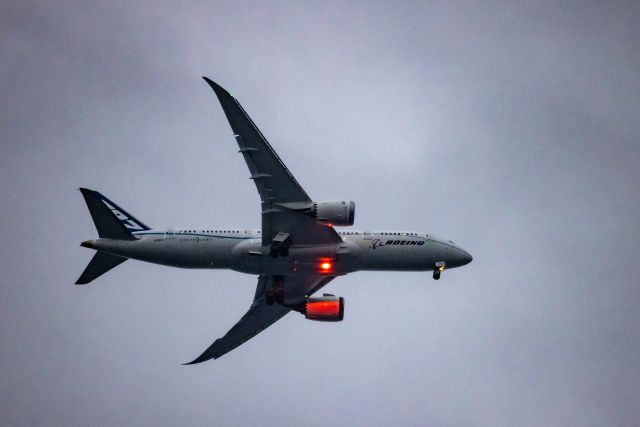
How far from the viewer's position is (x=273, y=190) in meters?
46.6

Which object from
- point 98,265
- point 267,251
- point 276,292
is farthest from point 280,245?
point 98,265

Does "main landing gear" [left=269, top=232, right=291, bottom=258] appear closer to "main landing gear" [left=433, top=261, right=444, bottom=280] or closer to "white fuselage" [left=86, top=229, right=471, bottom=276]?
"white fuselage" [left=86, top=229, right=471, bottom=276]

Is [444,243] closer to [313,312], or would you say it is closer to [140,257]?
[313,312]

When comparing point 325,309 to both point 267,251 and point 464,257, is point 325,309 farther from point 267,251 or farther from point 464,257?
point 464,257

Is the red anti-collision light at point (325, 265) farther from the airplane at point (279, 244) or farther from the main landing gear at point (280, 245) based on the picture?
the main landing gear at point (280, 245)

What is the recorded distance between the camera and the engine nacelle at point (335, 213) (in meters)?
46.7

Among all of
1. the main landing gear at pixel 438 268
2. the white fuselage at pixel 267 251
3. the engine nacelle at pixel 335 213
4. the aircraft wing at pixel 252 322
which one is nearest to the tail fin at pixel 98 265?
the white fuselage at pixel 267 251

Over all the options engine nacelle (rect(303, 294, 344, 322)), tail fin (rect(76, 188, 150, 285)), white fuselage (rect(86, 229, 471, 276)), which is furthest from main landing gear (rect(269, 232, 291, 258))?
tail fin (rect(76, 188, 150, 285))

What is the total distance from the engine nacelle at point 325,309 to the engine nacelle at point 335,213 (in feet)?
27.0

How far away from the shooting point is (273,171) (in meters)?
45.5

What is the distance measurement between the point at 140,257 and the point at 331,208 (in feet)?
39.1

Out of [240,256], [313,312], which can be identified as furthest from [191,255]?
[313,312]

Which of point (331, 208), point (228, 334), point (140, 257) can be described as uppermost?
point (331, 208)

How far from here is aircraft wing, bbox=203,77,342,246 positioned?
4338cm
